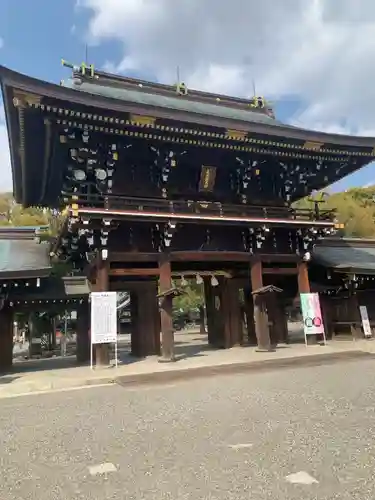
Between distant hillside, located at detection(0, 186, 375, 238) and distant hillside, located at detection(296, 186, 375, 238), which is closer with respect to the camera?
distant hillside, located at detection(0, 186, 375, 238)

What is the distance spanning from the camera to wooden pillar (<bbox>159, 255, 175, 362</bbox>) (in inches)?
490

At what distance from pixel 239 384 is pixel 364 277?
1066cm

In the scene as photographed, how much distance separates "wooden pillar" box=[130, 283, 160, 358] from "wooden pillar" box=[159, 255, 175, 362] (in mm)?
2671

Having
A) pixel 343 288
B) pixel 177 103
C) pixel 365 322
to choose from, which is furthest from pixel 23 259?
pixel 365 322

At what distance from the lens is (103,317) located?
38.3ft

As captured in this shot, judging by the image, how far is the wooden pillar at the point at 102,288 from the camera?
11.9m

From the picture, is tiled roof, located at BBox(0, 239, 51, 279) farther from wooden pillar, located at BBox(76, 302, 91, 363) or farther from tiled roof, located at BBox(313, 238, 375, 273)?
tiled roof, located at BBox(313, 238, 375, 273)

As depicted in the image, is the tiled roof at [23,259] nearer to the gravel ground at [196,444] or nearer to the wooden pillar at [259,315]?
the gravel ground at [196,444]

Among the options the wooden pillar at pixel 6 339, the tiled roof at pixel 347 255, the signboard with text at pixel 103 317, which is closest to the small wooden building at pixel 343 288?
the tiled roof at pixel 347 255

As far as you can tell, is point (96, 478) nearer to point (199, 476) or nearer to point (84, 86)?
Answer: point (199, 476)

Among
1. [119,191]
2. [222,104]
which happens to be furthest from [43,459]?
[222,104]

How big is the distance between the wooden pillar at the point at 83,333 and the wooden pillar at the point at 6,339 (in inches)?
95.4

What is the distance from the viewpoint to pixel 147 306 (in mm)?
15547

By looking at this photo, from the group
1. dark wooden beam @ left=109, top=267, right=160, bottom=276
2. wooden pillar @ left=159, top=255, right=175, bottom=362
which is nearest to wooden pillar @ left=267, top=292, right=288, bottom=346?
wooden pillar @ left=159, top=255, right=175, bottom=362
